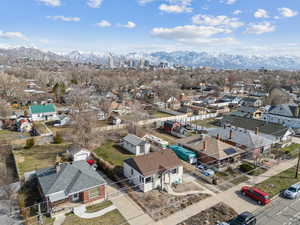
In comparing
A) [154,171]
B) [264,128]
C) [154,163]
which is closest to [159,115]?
[264,128]

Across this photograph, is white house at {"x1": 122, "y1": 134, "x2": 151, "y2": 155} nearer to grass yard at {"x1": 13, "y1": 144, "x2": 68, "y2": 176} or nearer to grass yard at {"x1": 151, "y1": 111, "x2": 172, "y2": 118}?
grass yard at {"x1": 13, "y1": 144, "x2": 68, "y2": 176}

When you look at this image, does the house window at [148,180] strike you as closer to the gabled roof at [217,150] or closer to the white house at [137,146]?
the white house at [137,146]

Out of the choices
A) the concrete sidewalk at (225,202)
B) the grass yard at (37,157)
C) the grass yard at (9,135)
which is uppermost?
the grass yard at (9,135)

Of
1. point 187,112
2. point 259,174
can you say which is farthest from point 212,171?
point 187,112

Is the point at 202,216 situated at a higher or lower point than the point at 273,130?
lower

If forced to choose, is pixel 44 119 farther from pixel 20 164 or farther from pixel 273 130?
pixel 273 130

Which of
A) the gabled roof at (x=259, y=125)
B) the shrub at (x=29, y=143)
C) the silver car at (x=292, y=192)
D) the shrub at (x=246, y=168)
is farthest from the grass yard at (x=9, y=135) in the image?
the gabled roof at (x=259, y=125)

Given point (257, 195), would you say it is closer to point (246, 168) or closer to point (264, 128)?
point (246, 168)
